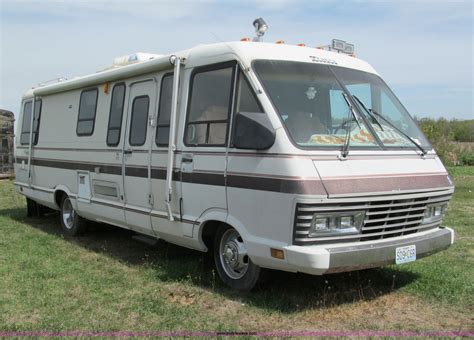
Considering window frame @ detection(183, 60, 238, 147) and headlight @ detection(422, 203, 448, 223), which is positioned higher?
window frame @ detection(183, 60, 238, 147)

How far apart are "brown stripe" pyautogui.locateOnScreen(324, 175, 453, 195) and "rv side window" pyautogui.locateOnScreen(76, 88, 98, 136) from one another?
15.6ft

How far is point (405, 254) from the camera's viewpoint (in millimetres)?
5332

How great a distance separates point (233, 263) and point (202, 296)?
1.59ft

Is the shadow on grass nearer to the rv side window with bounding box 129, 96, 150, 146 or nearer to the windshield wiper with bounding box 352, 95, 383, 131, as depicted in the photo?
the rv side window with bounding box 129, 96, 150, 146

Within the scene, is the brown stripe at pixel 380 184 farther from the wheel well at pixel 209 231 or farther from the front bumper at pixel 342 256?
the wheel well at pixel 209 231

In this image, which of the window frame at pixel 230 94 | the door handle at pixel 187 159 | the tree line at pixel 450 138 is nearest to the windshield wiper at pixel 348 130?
the window frame at pixel 230 94

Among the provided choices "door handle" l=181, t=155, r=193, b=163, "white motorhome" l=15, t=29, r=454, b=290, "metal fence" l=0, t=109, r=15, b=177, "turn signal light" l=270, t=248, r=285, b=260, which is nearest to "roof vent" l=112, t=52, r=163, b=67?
"white motorhome" l=15, t=29, r=454, b=290

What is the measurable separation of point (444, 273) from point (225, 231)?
8.73ft

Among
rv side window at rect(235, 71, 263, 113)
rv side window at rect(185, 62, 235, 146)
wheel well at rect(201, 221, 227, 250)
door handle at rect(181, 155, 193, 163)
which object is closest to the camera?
rv side window at rect(235, 71, 263, 113)

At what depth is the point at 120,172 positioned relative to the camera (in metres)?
7.53

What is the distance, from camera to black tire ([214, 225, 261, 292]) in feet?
18.6

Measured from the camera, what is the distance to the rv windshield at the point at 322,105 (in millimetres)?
5305

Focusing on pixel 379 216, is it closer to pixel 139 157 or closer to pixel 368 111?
pixel 368 111

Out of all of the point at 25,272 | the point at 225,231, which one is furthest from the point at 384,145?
the point at 25,272
